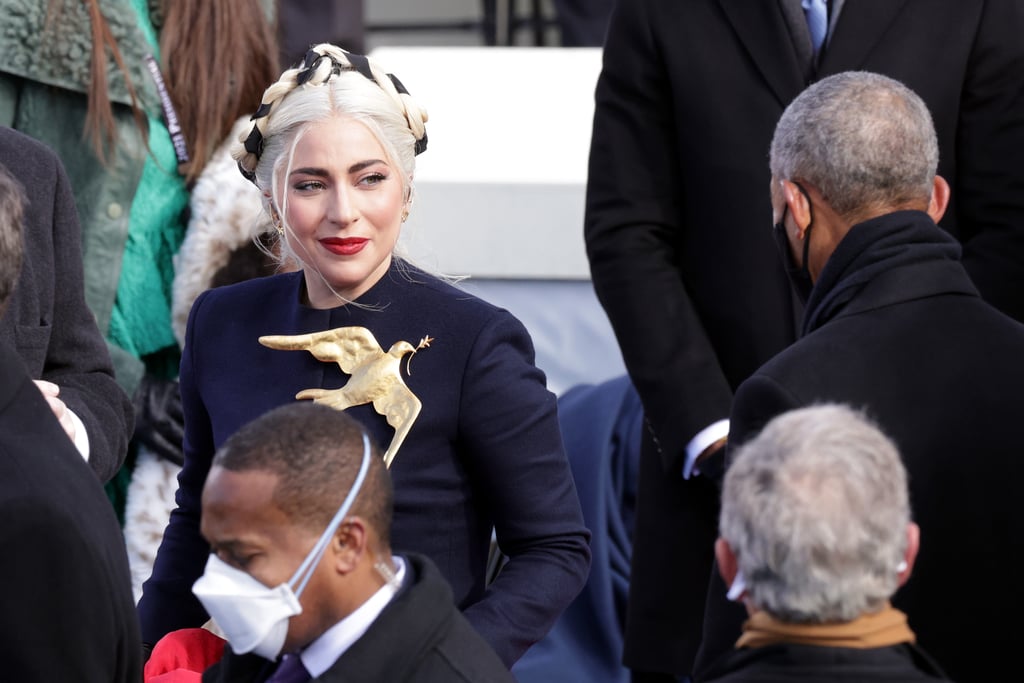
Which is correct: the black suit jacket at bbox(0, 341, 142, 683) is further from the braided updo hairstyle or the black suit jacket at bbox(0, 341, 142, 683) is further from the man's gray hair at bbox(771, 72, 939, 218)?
the man's gray hair at bbox(771, 72, 939, 218)

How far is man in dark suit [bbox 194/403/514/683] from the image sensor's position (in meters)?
1.88

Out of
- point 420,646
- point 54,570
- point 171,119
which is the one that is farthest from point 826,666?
point 171,119

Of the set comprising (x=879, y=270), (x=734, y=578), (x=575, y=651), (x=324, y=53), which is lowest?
(x=575, y=651)

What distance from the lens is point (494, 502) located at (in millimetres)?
2402

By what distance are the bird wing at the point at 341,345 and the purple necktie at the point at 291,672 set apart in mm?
596

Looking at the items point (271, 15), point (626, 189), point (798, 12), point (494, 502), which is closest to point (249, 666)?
point (494, 502)

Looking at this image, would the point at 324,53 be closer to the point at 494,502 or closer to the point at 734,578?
the point at 494,502

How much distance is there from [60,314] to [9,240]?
65cm

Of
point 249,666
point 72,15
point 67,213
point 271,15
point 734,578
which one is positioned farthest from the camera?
point 271,15

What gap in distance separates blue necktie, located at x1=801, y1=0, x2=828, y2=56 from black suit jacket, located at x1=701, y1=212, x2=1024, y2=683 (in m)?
0.95

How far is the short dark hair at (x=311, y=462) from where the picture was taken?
6.17 feet

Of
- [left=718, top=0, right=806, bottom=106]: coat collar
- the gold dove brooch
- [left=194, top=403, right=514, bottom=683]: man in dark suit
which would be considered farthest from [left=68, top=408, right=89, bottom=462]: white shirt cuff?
[left=718, top=0, right=806, bottom=106]: coat collar

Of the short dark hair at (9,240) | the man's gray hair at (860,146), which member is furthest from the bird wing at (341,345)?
the man's gray hair at (860,146)

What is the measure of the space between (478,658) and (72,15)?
82.6 inches
